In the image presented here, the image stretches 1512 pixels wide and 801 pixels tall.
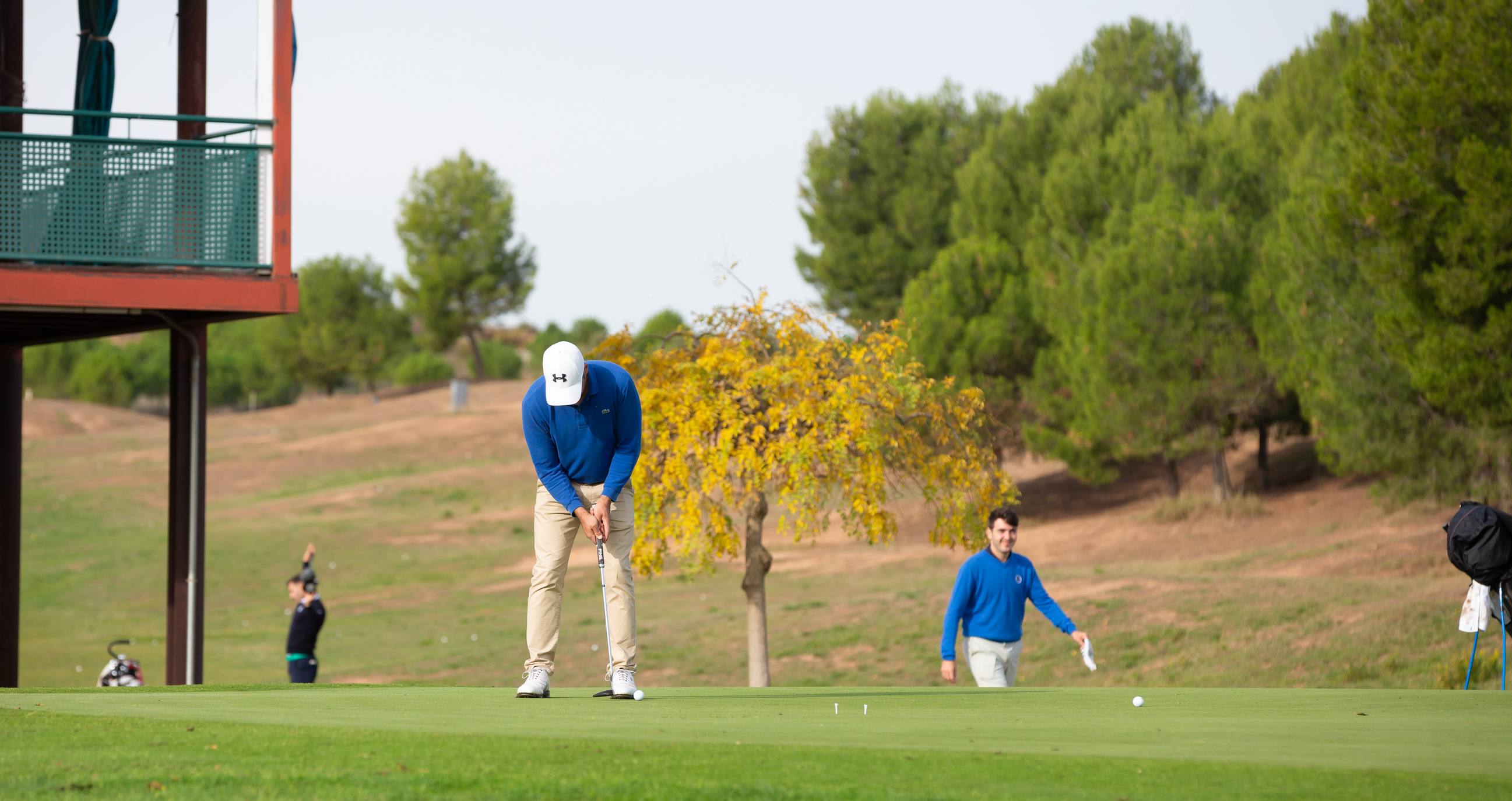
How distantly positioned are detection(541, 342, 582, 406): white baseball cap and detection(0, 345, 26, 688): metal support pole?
11328 millimetres

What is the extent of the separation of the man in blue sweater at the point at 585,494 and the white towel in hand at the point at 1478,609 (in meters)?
6.54

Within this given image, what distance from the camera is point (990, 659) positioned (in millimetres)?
11406

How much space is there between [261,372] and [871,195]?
56097 mm

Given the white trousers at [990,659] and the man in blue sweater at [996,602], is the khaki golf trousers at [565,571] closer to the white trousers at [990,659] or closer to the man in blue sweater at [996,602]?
the man in blue sweater at [996,602]

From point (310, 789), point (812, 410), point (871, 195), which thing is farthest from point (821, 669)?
point (871, 195)

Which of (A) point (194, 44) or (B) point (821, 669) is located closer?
(A) point (194, 44)

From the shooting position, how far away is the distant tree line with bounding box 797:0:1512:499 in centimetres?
2502

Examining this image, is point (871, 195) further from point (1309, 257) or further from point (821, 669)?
point (821, 669)

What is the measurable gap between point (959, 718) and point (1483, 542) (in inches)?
227

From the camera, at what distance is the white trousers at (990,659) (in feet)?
37.4

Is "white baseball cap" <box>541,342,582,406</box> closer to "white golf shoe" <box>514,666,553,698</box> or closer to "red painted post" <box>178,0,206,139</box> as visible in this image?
"white golf shoe" <box>514,666,553,698</box>

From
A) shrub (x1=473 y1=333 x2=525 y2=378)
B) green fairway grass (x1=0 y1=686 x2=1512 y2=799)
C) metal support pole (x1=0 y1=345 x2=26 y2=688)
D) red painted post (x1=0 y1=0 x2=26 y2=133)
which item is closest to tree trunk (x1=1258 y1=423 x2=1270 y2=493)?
metal support pole (x1=0 y1=345 x2=26 y2=688)

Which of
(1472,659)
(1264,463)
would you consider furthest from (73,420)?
(1472,659)

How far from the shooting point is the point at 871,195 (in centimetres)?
5459
